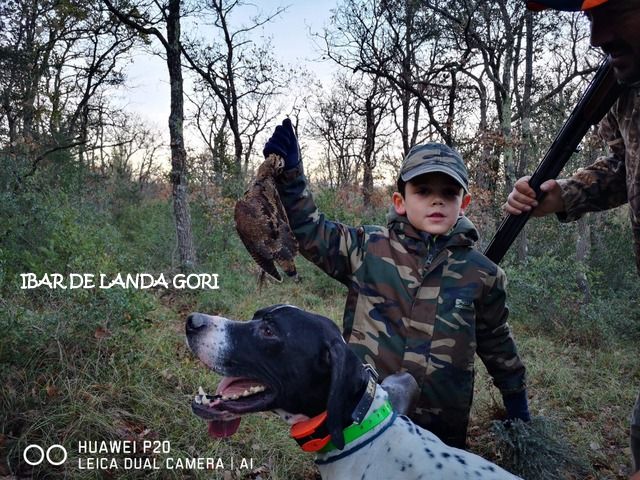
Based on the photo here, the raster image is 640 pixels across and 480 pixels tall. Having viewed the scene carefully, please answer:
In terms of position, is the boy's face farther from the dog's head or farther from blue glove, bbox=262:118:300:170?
the dog's head

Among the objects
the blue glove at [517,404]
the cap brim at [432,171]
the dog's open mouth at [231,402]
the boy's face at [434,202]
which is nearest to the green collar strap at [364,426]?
the dog's open mouth at [231,402]

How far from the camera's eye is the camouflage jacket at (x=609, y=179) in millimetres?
2324

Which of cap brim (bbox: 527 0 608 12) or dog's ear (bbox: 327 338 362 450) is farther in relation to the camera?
Answer: dog's ear (bbox: 327 338 362 450)

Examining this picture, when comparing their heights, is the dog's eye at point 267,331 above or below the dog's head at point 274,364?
above

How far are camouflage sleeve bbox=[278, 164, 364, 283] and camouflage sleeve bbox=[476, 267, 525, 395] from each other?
0.69 meters

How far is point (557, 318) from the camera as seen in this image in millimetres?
7777

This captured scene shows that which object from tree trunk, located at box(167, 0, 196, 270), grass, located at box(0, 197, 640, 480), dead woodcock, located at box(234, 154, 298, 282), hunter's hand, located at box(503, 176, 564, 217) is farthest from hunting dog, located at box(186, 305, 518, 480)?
tree trunk, located at box(167, 0, 196, 270)

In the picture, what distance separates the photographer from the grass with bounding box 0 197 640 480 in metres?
3.69

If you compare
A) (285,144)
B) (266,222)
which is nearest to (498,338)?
(266,222)

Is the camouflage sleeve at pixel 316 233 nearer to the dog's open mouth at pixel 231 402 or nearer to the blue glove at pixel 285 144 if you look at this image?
the blue glove at pixel 285 144

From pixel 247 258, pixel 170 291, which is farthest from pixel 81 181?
pixel 170 291

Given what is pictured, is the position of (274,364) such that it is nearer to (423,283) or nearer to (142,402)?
(423,283)

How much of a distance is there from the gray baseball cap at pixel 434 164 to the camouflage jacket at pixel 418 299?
26cm

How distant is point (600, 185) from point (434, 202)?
111 cm
